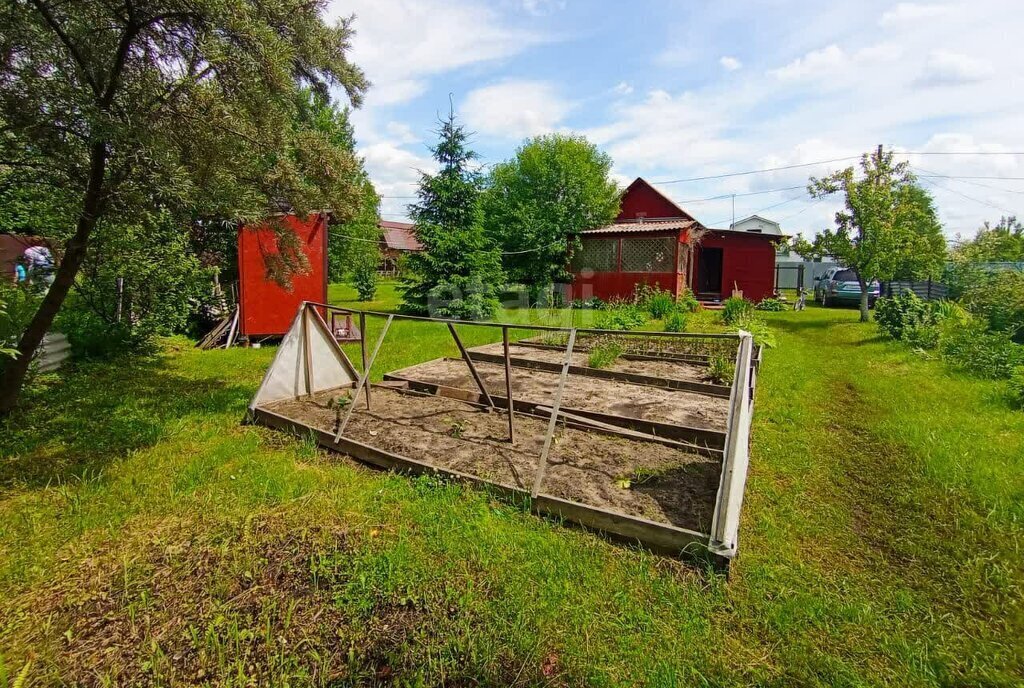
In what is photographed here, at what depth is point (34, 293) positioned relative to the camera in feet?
23.2

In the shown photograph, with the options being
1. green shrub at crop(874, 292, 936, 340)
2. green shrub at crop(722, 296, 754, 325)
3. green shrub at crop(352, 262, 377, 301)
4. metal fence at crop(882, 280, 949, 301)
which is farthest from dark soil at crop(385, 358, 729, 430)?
green shrub at crop(352, 262, 377, 301)

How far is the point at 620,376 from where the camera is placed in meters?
7.00

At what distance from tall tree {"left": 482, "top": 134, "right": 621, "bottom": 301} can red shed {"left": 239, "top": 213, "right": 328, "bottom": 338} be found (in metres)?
9.11

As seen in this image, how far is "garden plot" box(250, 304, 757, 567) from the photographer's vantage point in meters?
3.24

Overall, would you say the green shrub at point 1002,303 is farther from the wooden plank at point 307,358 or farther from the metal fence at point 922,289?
the wooden plank at point 307,358

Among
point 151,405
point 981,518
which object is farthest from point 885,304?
point 151,405

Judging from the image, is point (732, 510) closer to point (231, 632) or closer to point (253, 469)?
point (231, 632)

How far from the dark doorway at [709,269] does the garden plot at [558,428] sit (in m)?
16.8

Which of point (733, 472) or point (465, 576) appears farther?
point (733, 472)

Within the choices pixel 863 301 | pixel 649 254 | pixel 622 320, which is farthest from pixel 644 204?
pixel 622 320

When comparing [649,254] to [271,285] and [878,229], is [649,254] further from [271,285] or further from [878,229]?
[271,285]

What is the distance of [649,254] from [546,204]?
5.97m

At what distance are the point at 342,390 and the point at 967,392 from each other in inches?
319

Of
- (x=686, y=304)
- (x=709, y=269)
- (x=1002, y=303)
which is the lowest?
(x=686, y=304)
